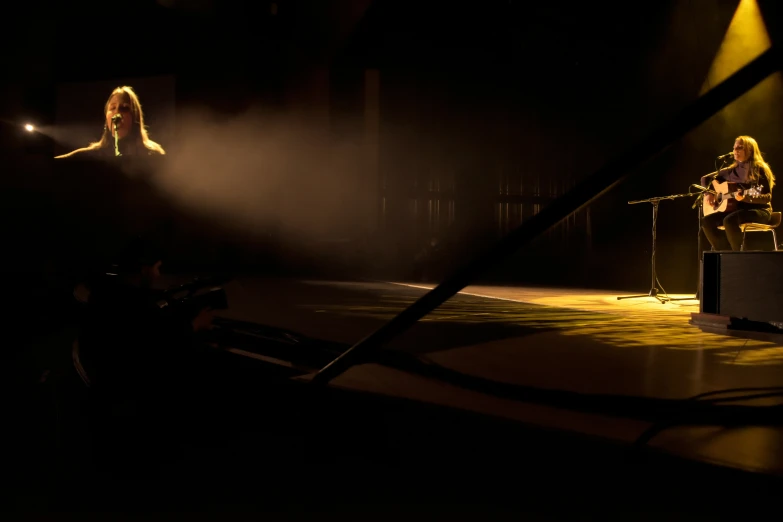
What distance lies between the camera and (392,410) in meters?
1.52

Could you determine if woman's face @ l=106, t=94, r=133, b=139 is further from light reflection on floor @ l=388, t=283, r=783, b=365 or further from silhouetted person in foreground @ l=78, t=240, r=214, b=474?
silhouetted person in foreground @ l=78, t=240, r=214, b=474

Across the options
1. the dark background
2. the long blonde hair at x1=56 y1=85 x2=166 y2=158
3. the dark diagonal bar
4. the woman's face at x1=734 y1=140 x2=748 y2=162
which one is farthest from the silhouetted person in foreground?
the long blonde hair at x1=56 y1=85 x2=166 y2=158

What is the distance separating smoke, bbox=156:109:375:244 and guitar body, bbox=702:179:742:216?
363 cm

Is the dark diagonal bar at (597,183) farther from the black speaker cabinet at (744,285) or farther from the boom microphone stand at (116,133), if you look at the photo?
the boom microphone stand at (116,133)

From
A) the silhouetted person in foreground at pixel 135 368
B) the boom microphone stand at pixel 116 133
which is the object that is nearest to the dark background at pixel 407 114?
the boom microphone stand at pixel 116 133

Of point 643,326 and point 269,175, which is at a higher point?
point 269,175

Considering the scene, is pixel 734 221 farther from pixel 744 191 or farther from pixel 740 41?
pixel 740 41

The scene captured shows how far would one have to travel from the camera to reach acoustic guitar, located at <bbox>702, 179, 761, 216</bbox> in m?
3.83

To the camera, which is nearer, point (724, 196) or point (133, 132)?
point (724, 196)

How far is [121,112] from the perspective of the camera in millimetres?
6578

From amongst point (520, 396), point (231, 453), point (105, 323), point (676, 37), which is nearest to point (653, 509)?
point (520, 396)

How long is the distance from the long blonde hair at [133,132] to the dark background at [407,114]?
0.13 metres

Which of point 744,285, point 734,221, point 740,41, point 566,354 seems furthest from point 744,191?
point 740,41

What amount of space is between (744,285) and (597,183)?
2060 mm
